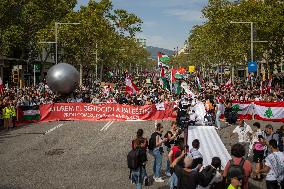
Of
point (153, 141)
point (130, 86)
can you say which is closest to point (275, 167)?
point (153, 141)

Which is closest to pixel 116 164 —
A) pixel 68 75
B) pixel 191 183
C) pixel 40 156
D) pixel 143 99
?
pixel 40 156

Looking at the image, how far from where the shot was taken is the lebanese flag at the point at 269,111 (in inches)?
1053

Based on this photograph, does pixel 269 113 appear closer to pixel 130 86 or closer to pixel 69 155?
pixel 130 86

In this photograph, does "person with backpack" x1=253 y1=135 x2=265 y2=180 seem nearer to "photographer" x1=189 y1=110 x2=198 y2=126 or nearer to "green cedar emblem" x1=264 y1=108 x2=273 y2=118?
"photographer" x1=189 y1=110 x2=198 y2=126

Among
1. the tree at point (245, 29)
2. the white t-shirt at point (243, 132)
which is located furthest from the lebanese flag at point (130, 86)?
the tree at point (245, 29)

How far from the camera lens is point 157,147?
13.1 meters

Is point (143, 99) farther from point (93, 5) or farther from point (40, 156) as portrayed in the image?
point (93, 5)

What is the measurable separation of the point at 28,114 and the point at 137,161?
745 inches

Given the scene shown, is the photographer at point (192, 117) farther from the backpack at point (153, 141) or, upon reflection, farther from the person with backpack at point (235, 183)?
the person with backpack at point (235, 183)

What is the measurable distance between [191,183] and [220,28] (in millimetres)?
49718

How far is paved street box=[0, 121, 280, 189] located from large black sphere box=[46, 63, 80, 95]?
2.71 m

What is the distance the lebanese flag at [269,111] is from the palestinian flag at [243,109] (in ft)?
1.30

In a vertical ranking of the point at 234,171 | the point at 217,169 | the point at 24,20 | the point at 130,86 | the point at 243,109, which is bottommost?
the point at 217,169

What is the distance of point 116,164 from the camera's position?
16078 mm
